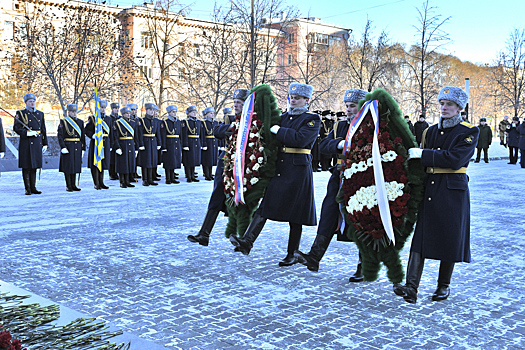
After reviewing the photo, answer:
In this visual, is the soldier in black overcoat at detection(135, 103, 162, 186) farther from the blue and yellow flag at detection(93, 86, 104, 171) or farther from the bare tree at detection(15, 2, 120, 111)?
the bare tree at detection(15, 2, 120, 111)

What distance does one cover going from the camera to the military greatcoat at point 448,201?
571 cm

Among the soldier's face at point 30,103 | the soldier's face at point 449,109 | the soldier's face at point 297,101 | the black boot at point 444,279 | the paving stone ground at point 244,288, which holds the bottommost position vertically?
the paving stone ground at point 244,288

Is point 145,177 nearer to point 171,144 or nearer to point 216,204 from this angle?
point 171,144

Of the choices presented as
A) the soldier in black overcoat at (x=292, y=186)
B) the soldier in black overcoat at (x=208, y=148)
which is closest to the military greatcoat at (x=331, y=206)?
the soldier in black overcoat at (x=292, y=186)

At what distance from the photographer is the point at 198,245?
28.0ft

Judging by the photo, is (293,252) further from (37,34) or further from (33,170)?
(37,34)

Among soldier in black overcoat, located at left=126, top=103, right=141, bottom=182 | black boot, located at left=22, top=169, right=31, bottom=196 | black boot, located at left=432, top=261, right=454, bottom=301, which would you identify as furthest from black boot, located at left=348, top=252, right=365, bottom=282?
soldier in black overcoat, located at left=126, top=103, right=141, bottom=182

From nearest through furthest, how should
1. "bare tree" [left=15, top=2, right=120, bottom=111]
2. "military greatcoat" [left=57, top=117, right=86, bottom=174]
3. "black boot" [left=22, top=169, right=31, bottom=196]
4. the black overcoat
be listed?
"black boot" [left=22, top=169, right=31, bottom=196]
"military greatcoat" [left=57, top=117, right=86, bottom=174]
"bare tree" [left=15, top=2, right=120, bottom=111]
the black overcoat

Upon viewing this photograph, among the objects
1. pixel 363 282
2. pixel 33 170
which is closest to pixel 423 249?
pixel 363 282

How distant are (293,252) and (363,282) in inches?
44.2

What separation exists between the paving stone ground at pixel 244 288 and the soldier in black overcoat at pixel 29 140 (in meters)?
3.87

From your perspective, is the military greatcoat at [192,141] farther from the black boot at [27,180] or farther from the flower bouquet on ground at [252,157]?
the flower bouquet on ground at [252,157]

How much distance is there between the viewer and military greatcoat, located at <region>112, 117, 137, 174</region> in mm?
16797

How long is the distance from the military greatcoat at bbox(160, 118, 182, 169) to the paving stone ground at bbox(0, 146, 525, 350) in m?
7.22
